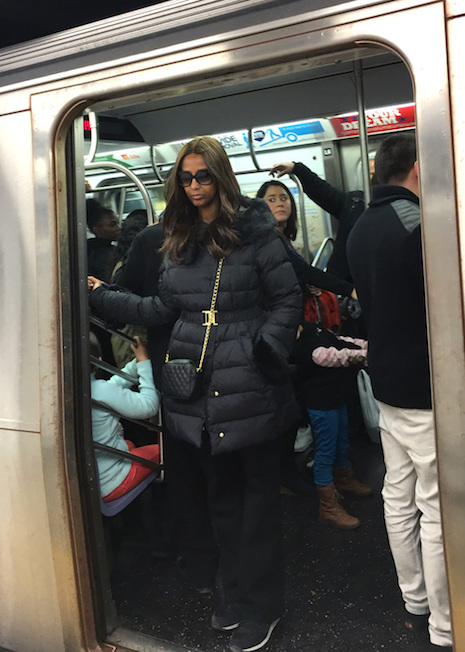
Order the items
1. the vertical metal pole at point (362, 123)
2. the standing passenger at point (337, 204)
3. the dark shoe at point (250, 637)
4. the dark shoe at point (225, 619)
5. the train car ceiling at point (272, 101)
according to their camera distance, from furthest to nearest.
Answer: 1. the train car ceiling at point (272, 101)
2. the standing passenger at point (337, 204)
3. the vertical metal pole at point (362, 123)
4. the dark shoe at point (225, 619)
5. the dark shoe at point (250, 637)

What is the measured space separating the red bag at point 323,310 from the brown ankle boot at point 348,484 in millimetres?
834

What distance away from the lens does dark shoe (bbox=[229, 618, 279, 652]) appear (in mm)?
2504

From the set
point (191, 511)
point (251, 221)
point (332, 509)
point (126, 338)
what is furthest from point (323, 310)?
point (191, 511)

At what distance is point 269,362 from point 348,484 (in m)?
1.71

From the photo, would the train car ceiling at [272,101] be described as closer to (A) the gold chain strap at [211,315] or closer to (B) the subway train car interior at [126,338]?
(B) the subway train car interior at [126,338]

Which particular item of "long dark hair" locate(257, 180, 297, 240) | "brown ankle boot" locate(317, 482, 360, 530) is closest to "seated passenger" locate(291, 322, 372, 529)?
"brown ankle boot" locate(317, 482, 360, 530)

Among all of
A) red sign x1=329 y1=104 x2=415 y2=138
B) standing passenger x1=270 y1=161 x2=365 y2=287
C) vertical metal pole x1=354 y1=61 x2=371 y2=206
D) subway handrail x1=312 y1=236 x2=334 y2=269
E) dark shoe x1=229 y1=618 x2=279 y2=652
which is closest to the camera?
dark shoe x1=229 y1=618 x2=279 y2=652

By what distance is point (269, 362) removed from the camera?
8.09ft

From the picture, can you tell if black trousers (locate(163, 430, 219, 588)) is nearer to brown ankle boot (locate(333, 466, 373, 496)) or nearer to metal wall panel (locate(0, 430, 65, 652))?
metal wall panel (locate(0, 430, 65, 652))

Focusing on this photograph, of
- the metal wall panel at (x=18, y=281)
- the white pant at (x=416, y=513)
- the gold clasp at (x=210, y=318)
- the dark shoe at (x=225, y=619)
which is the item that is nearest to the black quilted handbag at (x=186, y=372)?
the gold clasp at (x=210, y=318)

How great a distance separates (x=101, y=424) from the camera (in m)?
2.79

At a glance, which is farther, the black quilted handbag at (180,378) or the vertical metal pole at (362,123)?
the vertical metal pole at (362,123)

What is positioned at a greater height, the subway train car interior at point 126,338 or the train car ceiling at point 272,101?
the train car ceiling at point 272,101

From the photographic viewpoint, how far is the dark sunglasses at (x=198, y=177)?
2.57m
